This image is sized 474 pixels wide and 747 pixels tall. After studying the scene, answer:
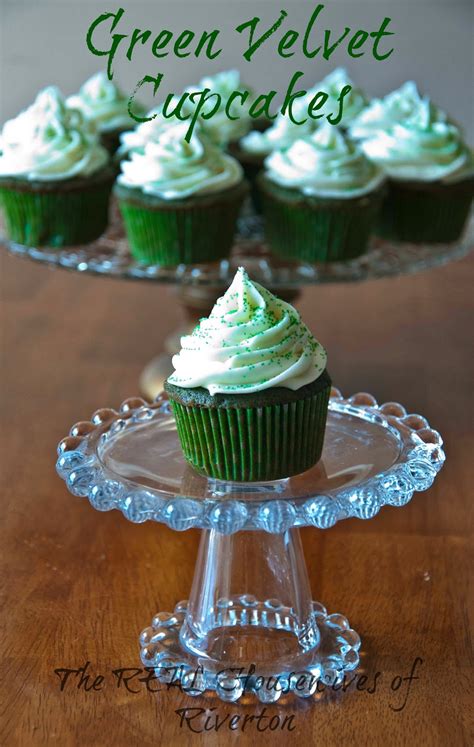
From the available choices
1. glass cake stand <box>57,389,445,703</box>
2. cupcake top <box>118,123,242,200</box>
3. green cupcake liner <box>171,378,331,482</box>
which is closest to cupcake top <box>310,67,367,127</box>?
cupcake top <box>118,123,242,200</box>

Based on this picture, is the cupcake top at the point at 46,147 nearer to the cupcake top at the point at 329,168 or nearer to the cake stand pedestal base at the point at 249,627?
the cupcake top at the point at 329,168

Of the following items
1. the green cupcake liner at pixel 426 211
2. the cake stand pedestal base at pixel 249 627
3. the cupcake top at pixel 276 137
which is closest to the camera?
the cake stand pedestal base at pixel 249 627

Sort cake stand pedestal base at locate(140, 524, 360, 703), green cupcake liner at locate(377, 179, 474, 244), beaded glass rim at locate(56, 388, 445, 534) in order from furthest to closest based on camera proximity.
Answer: green cupcake liner at locate(377, 179, 474, 244) < cake stand pedestal base at locate(140, 524, 360, 703) < beaded glass rim at locate(56, 388, 445, 534)

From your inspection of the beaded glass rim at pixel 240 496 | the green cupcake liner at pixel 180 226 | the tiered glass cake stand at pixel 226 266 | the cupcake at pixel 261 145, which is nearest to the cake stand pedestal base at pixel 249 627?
the beaded glass rim at pixel 240 496

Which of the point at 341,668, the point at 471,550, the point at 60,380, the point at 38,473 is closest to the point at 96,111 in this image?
the point at 60,380

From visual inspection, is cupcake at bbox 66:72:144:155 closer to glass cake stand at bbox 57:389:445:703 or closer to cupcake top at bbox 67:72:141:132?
cupcake top at bbox 67:72:141:132

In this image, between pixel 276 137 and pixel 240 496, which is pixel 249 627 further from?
pixel 276 137
